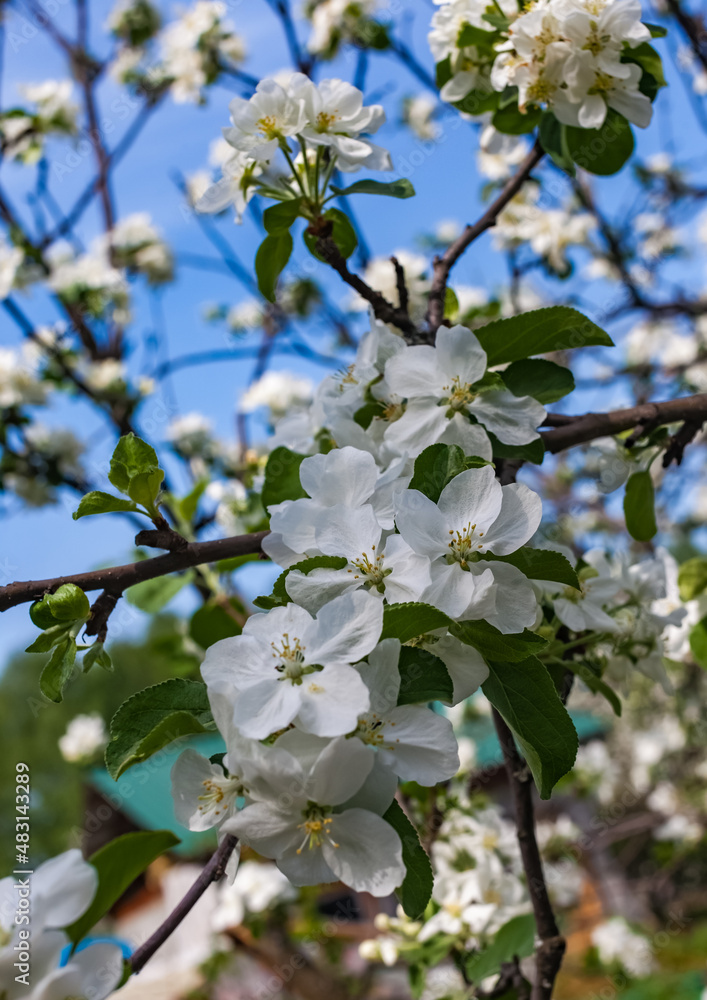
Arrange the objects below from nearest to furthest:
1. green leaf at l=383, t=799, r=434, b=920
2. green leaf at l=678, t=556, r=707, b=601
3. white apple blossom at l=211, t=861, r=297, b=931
A: 1. green leaf at l=383, t=799, r=434, b=920
2. green leaf at l=678, t=556, r=707, b=601
3. white apple blossom at l=211, t=861, r=297, b=931

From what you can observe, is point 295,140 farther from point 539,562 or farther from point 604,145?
point 539,562

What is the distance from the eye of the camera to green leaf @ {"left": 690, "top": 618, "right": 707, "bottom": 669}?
129 cm

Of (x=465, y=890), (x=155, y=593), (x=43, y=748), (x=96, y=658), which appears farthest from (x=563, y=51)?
(x=43, y=748)

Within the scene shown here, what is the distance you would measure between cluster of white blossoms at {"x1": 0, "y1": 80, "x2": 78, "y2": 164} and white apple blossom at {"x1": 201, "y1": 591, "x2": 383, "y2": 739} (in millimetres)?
3140

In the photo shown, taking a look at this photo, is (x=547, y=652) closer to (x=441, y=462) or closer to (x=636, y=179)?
(x=441, y=462)

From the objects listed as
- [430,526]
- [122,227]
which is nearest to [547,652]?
[430,526]

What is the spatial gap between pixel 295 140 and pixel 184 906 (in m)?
0.93

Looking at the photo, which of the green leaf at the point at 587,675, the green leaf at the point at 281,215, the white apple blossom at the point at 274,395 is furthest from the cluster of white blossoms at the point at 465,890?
the white apple blossom at the point at 274,395

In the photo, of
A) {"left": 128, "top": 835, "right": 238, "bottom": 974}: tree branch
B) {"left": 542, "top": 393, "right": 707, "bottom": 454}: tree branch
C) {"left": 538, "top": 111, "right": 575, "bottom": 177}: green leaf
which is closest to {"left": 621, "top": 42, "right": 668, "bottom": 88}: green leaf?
{"left": 538, "top": 111, "right": 575, "bottom": 177}: green leaf

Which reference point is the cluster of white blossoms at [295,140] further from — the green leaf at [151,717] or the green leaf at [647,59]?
the green leaf at [151,717]

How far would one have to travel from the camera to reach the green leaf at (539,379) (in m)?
0.95

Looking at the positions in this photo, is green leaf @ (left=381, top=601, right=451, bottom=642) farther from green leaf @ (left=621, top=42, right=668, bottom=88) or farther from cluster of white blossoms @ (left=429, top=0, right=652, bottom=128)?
green leaf @ (left=621, top=42, right=668, bottom=88)

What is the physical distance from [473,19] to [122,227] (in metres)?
3.98

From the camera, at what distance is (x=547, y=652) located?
94 cm
